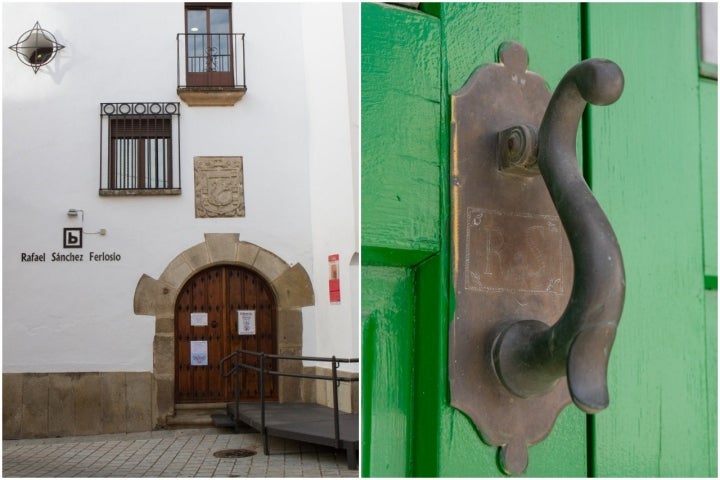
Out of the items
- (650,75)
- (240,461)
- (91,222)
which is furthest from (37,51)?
(650,75)

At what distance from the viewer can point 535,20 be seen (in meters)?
0.29

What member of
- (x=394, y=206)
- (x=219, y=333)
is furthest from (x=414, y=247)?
(x=219, y=333)

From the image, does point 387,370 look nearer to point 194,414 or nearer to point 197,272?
point 194,414

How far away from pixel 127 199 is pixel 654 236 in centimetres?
441

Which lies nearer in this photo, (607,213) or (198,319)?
(607,213)

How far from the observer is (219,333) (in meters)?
4.30

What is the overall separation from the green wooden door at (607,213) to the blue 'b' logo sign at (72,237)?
15.0ft

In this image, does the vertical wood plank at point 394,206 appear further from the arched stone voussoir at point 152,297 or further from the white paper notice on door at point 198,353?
the arched stone voussoir at point 152,297

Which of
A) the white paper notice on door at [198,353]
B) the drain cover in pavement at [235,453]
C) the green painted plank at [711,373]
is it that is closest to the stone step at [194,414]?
the white paper notice on door at [198,353]

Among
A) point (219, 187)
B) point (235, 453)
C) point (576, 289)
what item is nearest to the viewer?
point (576, 289)

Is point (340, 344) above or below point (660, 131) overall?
below

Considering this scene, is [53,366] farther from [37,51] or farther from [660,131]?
[660,131]

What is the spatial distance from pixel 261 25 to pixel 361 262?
4555 mm

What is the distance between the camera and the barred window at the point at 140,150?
175 inches
